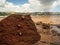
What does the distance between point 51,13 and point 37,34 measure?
1.24 feet

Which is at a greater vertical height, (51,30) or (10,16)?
(10,16)

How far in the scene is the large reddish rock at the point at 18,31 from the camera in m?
2.38

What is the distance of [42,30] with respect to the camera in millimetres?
2525

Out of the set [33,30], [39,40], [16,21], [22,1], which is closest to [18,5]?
[22,1]

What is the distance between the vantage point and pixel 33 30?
2.49 m

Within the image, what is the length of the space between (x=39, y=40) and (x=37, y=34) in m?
0.09

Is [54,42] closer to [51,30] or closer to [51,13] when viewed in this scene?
[51,30]

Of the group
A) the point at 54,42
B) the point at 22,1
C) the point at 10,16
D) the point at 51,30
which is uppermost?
→ the point at 22,1

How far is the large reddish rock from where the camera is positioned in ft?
7.82

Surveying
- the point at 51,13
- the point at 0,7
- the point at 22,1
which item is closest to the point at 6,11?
the point at 0,7

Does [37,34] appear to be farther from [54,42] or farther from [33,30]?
[54,42]

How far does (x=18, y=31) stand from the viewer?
243 cm

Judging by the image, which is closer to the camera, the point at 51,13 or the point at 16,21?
the point at 16,21

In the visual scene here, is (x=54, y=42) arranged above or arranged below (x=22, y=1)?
below
